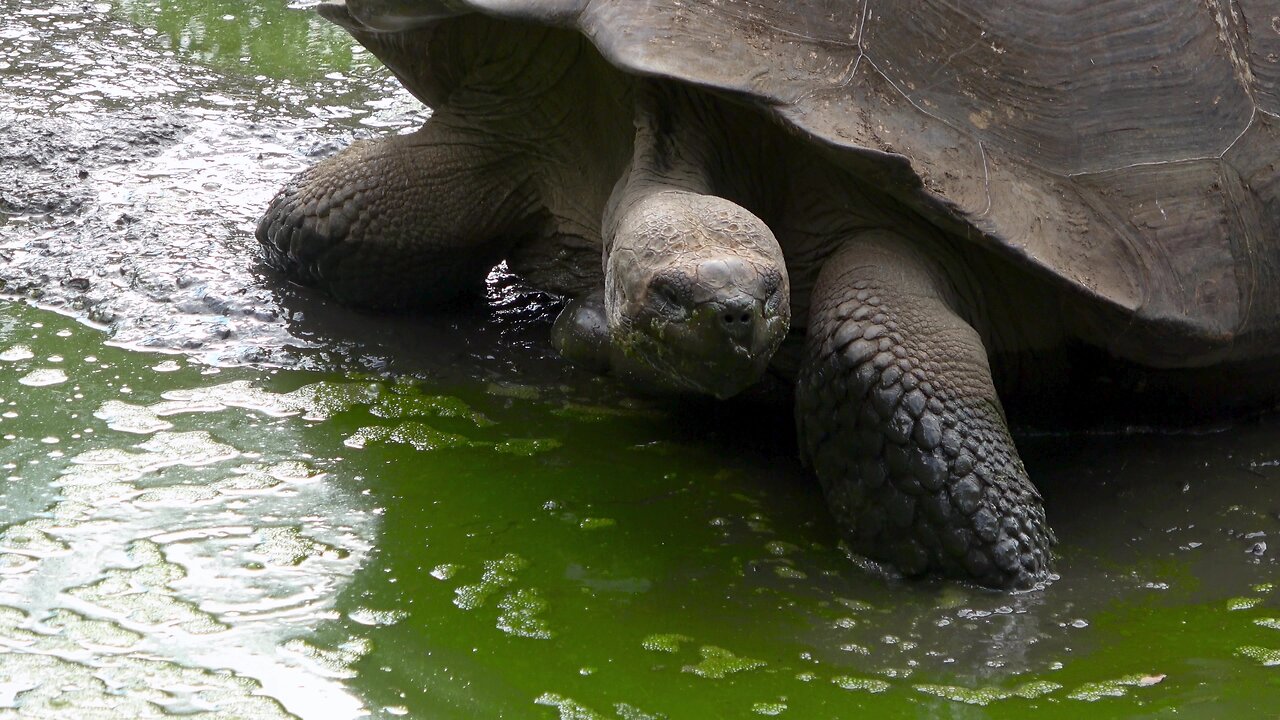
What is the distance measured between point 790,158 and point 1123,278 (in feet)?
3.07

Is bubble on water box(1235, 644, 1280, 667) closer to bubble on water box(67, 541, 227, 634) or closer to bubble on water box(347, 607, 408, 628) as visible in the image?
bubble on water box(347, 607, 408, 628)

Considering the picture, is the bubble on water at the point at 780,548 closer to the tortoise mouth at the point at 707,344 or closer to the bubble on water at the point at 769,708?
the tortoise mouth at the point at 707,344

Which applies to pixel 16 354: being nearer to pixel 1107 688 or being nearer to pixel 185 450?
pixel 185 450

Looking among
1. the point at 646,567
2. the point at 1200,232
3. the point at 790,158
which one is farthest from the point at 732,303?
the point at 1200,232

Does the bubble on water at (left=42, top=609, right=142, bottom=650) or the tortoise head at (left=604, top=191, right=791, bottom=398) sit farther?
Answer: the tortoise head at (left=604, top=191, right=791, bottom=398)

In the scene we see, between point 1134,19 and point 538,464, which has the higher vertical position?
point 1134,19

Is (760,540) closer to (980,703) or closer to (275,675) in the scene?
(980,703)

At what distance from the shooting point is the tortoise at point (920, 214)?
3.30m

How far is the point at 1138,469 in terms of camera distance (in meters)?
4.03


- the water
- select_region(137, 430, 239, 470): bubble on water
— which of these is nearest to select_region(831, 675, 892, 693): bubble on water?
the water

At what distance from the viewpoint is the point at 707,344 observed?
305 cm

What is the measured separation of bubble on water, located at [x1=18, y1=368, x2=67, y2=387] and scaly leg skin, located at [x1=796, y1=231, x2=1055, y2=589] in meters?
2.19

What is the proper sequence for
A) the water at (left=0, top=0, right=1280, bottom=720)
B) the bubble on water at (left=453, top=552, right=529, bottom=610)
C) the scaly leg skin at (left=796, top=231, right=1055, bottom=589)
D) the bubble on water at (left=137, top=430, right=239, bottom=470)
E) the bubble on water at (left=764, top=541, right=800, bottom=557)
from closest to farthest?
the water at (left=0, top=0, right=1280, bottom=720) < the bubble on water at (left=453, top=552, right=529, bottom=610) < the scaly leg skin at (left=796, top=231, right=1055, bottom=589) < the bubble on water at (left=764, top=541, right=800, bottom=557) < the bubble on water at (left=137, top=430, right=239, bottom=470)

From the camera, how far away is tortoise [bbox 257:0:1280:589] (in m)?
3.30
